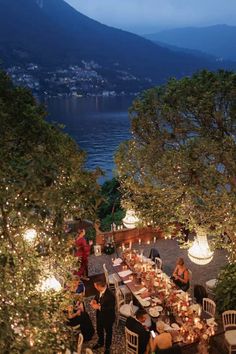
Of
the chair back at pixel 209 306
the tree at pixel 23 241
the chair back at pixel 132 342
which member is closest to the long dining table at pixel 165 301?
the chair back at pixel 209 306

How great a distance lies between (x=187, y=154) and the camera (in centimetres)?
919

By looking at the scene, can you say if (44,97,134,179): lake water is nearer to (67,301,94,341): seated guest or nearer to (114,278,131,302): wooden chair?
(114,278,131,302): wooden chair

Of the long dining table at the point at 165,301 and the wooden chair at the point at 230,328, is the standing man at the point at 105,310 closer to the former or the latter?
the long dining table at the point at 165,301

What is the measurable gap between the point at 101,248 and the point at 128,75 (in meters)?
178

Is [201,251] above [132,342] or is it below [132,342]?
above

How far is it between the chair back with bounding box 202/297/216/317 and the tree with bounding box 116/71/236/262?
6.33 feet

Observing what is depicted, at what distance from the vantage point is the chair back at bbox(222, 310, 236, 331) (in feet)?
31.2

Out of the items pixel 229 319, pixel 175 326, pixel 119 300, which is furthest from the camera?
pixel 119 300

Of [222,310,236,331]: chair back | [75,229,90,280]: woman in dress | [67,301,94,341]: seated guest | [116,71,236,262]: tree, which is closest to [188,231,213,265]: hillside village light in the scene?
[116,71,236,262]: tree

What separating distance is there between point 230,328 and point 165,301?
178 cm

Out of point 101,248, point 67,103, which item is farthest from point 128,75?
point 101,248

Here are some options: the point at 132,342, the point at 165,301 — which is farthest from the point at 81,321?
the point at 165,301

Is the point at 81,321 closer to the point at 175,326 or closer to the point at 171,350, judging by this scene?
the point at 175,326

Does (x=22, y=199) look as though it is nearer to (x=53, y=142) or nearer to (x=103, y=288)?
(x=53, y=142)
